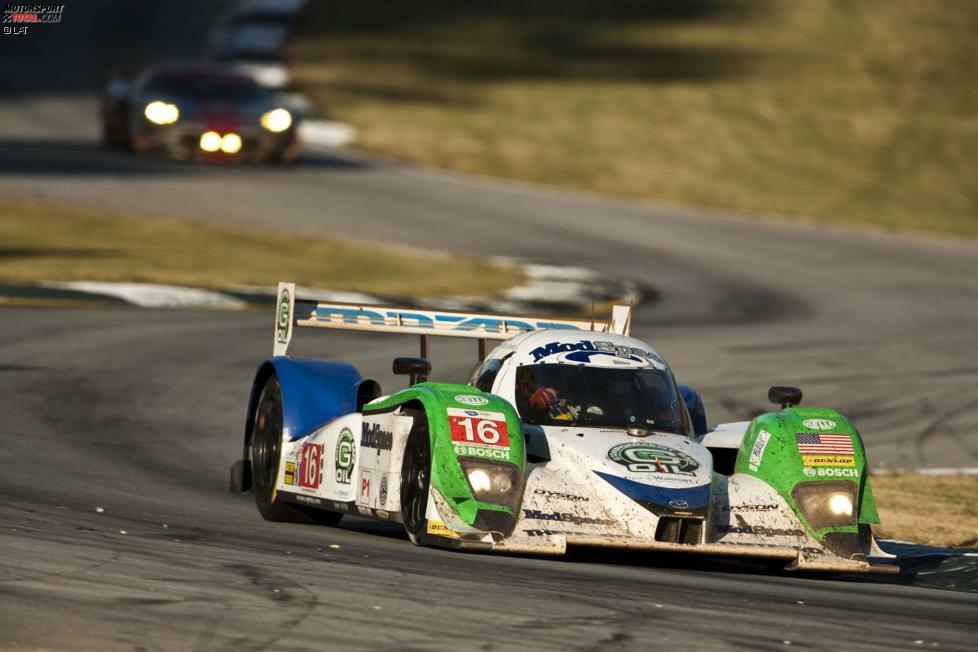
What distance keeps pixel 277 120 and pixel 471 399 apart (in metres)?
21.3

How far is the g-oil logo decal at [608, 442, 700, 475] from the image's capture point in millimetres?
9656

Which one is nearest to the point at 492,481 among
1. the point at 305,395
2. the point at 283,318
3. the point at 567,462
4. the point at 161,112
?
the point at 567,462

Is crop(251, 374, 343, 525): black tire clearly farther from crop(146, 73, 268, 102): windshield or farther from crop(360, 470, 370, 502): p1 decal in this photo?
crop(146, 73, 268, 102): windshield

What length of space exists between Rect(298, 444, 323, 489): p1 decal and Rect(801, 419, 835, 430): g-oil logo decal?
2.84m

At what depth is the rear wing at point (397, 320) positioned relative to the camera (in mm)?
11844

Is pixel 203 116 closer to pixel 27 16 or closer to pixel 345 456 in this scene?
pixel 27 16

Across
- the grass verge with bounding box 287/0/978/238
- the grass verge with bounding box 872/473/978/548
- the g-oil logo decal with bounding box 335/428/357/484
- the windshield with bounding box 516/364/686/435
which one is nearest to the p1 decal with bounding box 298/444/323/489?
the g-oil logo decal with bounding box 335/428/357/484

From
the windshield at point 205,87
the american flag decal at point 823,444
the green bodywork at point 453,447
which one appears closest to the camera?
the green bodywork at point 453,447

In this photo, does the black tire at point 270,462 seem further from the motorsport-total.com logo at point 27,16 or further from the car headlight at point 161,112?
the motorsport-total.com logo at point 27,16

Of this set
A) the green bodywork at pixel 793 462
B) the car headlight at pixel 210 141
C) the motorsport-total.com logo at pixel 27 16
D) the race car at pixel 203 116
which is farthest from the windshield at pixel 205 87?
the green bodywork at pixel 793 462

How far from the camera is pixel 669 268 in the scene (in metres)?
25.6

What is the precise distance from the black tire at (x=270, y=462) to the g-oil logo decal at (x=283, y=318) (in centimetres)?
29

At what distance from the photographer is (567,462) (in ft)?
32.0

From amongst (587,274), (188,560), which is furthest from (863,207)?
(188,560)
